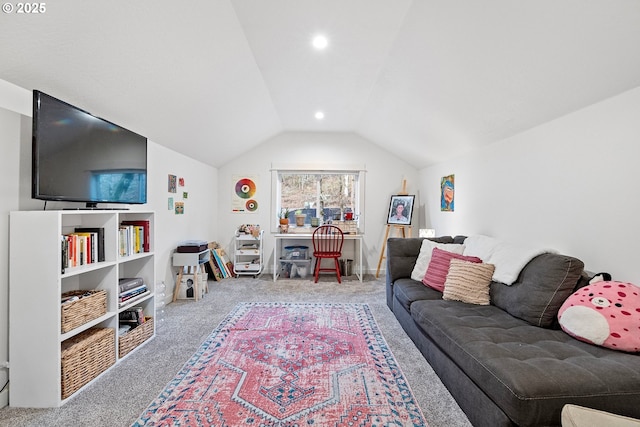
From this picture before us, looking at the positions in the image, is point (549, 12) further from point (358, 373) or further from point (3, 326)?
point (3, 326)

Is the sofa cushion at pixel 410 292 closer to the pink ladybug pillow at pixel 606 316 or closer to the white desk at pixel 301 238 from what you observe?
the pink ladybug pillow at pixel 606 316

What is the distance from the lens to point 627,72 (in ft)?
5.58

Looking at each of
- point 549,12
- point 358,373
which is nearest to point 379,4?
point 549,12

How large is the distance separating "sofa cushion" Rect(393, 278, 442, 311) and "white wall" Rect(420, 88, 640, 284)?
986 mm

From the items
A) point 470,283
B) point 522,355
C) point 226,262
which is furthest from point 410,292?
point 226,262

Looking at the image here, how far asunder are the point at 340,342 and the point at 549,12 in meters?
2.57

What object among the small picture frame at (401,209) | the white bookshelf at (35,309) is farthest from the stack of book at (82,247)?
the small picture frame at (401,209)

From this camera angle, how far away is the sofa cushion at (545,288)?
6.20ft

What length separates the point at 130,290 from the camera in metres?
2.42

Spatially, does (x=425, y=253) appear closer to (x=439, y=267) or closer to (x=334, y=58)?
(x=439, y=267)

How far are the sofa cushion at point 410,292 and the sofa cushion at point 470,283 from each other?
0.43 feet

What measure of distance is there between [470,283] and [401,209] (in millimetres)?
2624

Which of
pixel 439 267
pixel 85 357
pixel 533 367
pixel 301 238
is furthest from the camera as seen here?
pixel 301 238

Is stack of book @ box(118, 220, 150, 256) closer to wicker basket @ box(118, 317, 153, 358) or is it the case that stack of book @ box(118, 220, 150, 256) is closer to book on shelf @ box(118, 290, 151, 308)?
book on shelf @ box(118, 290, 151, 308)
